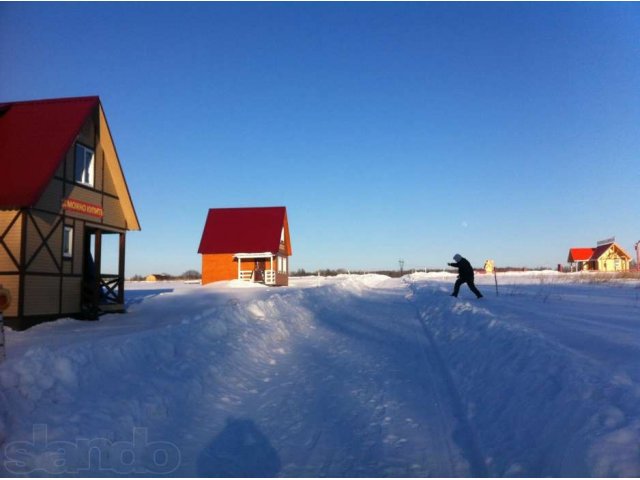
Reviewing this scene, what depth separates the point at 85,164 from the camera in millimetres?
16609

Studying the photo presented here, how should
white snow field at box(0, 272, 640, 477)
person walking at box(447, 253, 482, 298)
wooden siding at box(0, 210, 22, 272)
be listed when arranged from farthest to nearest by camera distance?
person walking at box(447, 253, 482, 298), wooden siding at box(0, 210, 22, 272), white snow field at box(0, 272, 640, 477)

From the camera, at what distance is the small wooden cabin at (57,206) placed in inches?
523

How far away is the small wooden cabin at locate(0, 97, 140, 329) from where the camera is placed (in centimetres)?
1328

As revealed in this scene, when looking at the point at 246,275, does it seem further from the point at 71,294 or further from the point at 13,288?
the point at 13,288

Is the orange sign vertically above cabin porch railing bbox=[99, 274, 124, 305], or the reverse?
the orange sign

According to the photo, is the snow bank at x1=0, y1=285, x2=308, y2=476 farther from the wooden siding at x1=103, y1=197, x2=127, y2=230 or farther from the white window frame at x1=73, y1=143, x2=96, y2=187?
the wooden siding at x1=103, y1=197, x2=127, y2=230

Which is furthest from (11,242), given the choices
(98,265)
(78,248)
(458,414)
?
(458,414)

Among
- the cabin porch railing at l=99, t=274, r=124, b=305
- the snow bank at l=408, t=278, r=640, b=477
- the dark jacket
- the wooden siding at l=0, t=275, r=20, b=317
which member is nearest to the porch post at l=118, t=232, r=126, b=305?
the cabin porch railing at l=99, t=274, r=124, b=305

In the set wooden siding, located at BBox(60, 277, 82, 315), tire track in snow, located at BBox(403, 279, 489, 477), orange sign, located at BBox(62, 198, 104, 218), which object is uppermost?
orange sign, located at BBox(62, 198, 104, 218)

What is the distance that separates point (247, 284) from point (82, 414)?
30905 mm

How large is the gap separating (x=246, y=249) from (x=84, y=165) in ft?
75.9

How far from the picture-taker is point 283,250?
42562 millimetres

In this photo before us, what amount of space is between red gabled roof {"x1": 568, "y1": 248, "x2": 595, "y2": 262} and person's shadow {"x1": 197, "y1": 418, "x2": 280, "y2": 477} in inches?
3615

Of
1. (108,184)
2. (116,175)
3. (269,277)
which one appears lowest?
(269,277)
